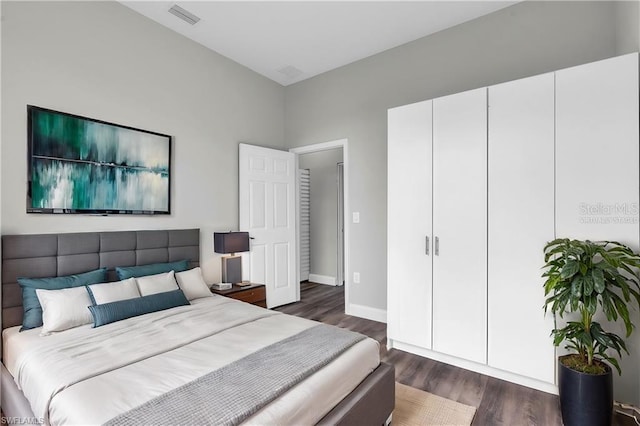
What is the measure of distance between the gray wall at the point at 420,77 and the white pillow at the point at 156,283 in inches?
85.8

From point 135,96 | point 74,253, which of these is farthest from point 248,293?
point 135,96

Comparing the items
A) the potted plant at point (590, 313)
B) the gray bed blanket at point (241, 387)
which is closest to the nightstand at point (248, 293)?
the gray bed blanket at point (241, 387)

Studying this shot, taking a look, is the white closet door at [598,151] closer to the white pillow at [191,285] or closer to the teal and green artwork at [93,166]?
the white pillow at [191,285]

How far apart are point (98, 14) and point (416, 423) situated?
13.5 ft

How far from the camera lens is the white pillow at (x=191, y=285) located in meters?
2.89

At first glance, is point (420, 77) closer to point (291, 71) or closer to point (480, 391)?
point (291, 71)

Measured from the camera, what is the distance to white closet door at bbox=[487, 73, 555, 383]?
2.29 meters

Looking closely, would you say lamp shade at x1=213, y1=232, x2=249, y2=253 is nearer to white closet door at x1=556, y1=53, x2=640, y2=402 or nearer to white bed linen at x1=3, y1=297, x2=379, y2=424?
white bed linen at x1=3, y1=297, x2=379, y2=424

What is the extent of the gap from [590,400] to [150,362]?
8.23 feet

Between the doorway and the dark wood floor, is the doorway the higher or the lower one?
the higher one

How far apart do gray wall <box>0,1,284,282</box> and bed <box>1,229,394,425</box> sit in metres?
0.51

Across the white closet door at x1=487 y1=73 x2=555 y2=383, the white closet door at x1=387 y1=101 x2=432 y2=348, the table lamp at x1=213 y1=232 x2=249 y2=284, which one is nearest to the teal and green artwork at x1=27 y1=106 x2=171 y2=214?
the table lamp at x1=213 y1=232 x2=249 y2=284

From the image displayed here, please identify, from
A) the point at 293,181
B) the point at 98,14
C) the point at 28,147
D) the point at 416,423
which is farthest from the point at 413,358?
the point at 98,14

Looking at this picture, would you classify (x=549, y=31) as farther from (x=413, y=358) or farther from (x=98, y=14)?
(x=98, y=14)
